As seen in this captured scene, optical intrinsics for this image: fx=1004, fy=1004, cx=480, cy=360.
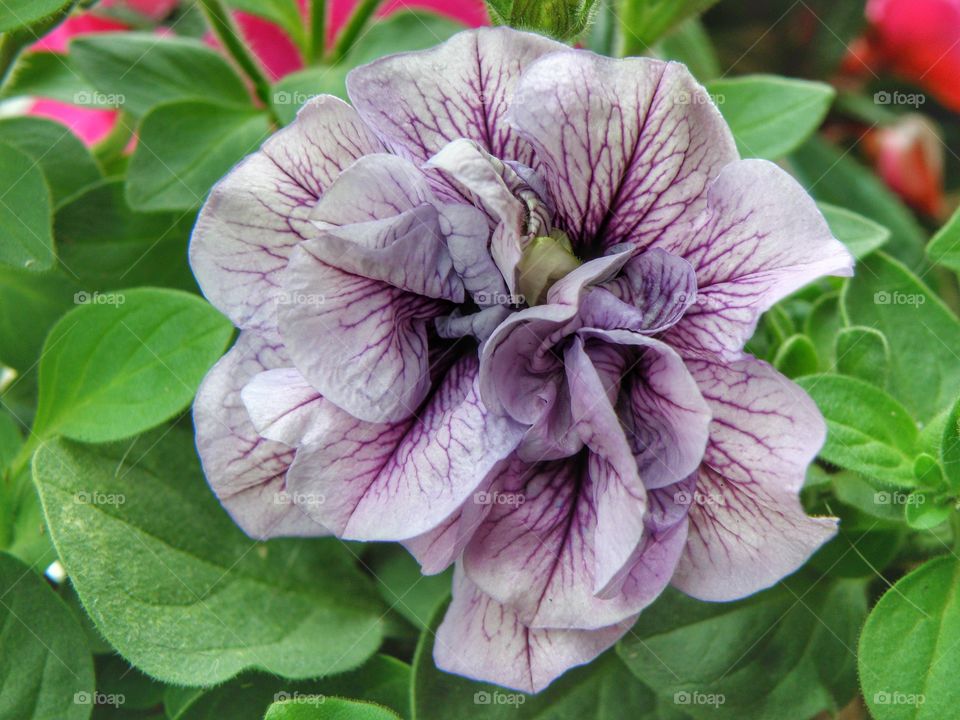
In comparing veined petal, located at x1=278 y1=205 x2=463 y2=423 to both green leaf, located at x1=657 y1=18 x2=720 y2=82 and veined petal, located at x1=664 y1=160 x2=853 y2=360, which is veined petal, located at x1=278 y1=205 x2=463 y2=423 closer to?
veined petal, located at x1=664 y1=160 x2=853 y2=360

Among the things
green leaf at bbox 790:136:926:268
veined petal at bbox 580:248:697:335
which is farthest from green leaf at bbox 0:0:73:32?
green leaf at bbox 790:136:926:268

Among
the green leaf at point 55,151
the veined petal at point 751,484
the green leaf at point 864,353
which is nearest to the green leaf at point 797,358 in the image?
the green leaf at point 864,353

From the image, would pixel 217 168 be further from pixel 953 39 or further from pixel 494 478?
pixel 953 39

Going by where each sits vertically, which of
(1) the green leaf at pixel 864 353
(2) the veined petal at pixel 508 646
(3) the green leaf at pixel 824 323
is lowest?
(2) the veined petal at pixel 508 646

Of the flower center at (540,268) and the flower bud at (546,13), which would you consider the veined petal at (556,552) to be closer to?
the flower center at (540,268)

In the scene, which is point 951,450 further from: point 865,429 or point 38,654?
point 38,654
